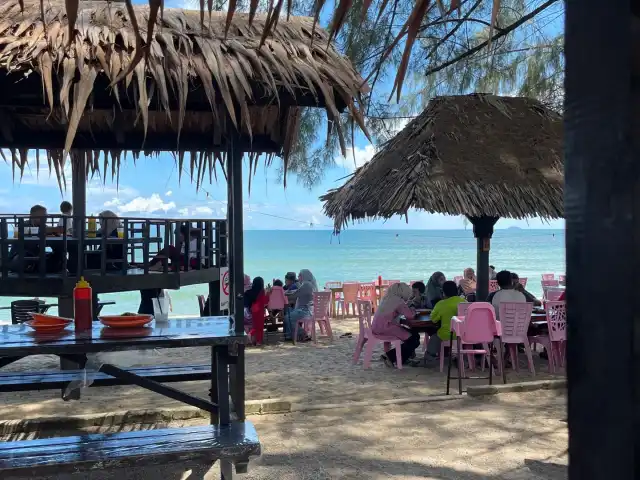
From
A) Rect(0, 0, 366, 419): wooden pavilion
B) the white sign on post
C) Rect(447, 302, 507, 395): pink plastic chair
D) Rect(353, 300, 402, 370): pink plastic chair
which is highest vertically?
Rect(0, 0, 366, 419): wooden pavilion

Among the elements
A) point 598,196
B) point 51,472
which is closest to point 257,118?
point 51,472

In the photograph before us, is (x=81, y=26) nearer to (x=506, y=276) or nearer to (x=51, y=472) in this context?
(x=51, y=472)

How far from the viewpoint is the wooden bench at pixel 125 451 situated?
283cm

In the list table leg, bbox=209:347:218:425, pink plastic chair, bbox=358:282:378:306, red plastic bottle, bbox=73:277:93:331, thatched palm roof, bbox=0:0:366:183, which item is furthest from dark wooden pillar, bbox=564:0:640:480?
pink plastic chair, bbox=358:282:378:306

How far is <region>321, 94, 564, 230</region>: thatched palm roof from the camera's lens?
689 centimetres

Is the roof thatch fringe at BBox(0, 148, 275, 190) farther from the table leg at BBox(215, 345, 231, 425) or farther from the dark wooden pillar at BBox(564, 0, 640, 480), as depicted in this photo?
the dark wooden pillar at BBox(564, 0, 640, 480)

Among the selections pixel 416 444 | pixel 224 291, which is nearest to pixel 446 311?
pixel 224 291

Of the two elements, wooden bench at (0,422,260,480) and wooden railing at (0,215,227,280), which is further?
wooden railing at (0,215,227,280)

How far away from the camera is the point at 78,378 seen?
3996mm

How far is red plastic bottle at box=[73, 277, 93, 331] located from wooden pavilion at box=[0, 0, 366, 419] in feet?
2.45

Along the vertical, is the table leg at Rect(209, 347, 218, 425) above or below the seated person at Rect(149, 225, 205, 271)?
below

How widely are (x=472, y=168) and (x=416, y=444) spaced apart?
13.3 ft

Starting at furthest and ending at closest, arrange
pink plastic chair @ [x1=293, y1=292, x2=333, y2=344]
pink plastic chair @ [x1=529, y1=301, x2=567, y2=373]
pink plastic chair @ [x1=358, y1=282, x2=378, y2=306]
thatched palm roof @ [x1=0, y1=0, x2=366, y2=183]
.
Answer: pink plastic chair @ [x1=358, y1=282, x2=378, y2=306]
pink plastic chair @ [x1=293, y1=292, x2=333, y2=344]
pink plastic chair @ [x1=529, y1=301, x2=567, y2=373]
thatched palm roof @ [x1=0, y1=0, x2=366, y2=183]

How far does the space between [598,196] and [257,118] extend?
4043 millimetres
